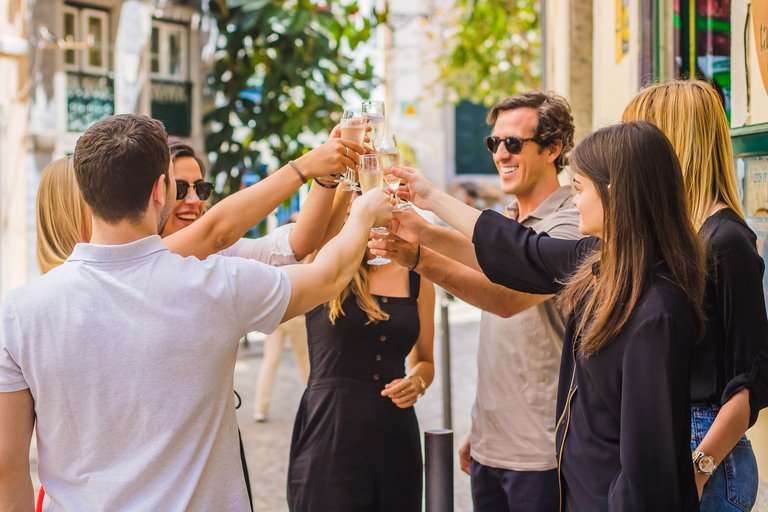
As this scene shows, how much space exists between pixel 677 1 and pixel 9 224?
10782 millimetres

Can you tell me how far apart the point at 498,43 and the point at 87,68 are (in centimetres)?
705

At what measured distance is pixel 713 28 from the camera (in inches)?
146

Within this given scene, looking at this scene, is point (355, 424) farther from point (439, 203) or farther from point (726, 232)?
point (726, 232)

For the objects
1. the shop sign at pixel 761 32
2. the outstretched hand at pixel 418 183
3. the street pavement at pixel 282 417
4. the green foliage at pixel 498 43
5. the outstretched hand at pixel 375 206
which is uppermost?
the green foliage at pixel 498 43

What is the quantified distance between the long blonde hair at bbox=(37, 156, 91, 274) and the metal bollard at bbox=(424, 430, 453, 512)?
1.31 m

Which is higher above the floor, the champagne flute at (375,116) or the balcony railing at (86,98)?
the balcony railing at (86,98)

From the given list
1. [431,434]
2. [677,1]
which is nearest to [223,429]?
[431,434]

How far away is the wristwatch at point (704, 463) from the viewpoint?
2.07 meters

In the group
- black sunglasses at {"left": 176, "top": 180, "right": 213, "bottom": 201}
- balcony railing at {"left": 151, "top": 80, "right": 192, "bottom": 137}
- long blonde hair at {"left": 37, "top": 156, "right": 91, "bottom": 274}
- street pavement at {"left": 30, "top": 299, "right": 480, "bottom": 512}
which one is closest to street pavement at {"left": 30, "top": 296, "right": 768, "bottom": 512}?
street pavement at {"left": 30, "top": 299, "right": 480, "bottom": 512}

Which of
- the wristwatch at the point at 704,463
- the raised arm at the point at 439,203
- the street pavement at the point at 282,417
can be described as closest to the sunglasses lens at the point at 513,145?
the raised arm at the point at 439,203

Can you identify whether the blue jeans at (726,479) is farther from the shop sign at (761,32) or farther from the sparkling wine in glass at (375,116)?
the shop sign at (761,32)

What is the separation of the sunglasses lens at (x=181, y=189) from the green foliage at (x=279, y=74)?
413 cm

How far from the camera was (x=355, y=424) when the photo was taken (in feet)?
9.07

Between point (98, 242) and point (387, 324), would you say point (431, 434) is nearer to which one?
point (387, 324)
